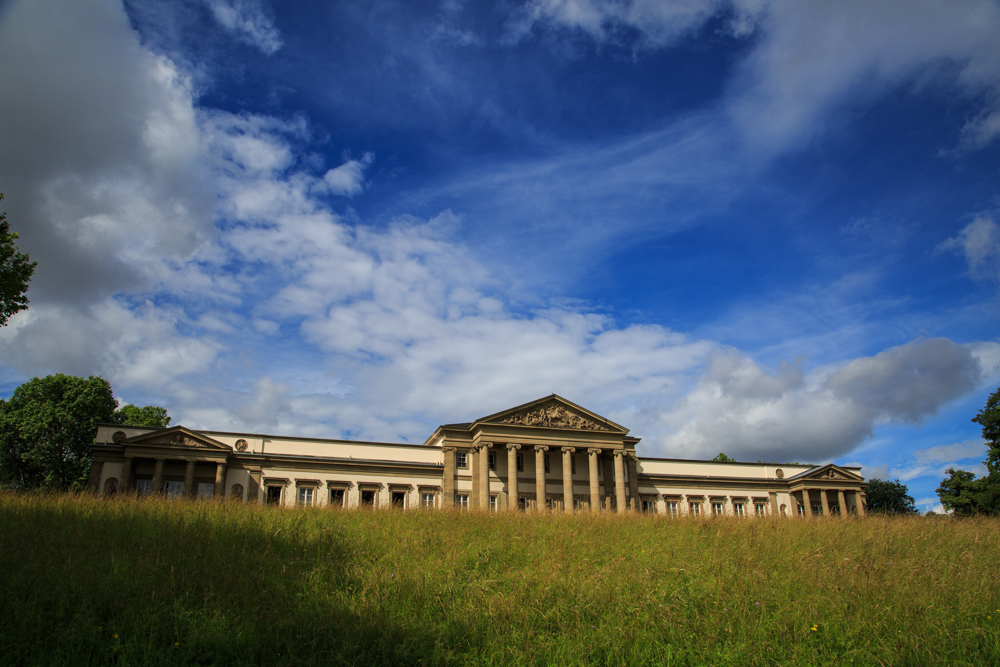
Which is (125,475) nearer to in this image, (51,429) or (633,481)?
(51,429)

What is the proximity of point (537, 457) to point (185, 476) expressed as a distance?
23.9 meters

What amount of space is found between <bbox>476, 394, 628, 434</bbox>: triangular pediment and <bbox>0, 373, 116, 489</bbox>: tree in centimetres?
3254

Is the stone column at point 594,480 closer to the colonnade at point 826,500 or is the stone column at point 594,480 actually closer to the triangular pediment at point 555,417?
the triangular pediment at point 555,417

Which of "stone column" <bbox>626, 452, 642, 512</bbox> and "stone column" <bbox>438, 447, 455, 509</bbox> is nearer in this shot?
"stone column" <bbox>438, 447, 455, 509</bbox>

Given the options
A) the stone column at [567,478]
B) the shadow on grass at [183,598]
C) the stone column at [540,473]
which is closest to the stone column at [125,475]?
the stone column at [540,473]

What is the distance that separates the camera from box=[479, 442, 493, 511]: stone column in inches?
1634

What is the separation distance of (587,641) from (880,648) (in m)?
3.81

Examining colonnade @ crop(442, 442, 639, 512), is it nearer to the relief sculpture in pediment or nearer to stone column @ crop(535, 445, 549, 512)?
stone column @ crop(535, 445, 549, 512)

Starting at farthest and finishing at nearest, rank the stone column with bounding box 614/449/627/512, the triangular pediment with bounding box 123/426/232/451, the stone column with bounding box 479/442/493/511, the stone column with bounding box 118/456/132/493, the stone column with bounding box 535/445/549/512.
Result: the stone column with bounding box 614/449/627/512 < the stone column with bounding box 535/445/549/512 < the stone column with bounding box 479/442/493/511 < the triangular pediment with bounding box 123/426/232/451 < the stone column with bounding box 118/456/132/493

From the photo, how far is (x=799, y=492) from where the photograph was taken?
52.2 meters

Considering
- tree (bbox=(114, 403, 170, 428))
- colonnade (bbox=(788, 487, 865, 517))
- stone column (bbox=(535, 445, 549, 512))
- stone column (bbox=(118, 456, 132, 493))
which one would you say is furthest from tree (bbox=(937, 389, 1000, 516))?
tree (bbox=(114, 403, 170, 428))

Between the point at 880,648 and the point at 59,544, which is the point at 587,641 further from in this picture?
the point at 59,544

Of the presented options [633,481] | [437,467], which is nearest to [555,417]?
[633,481]

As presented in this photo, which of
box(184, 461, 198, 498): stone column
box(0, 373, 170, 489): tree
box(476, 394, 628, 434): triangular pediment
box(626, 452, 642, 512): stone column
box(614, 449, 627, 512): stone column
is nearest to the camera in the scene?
box(184, 461, 198, 498): stone column
